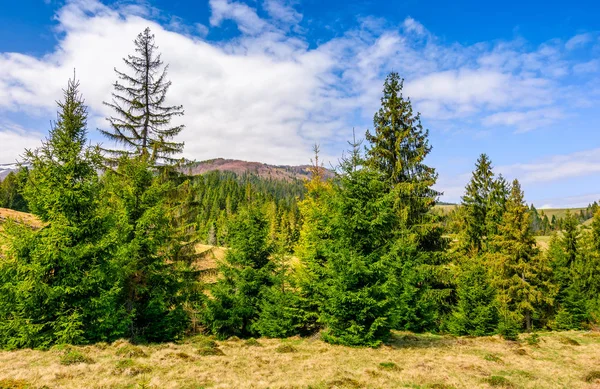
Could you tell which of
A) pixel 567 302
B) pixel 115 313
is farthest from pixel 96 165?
pixel 567 302

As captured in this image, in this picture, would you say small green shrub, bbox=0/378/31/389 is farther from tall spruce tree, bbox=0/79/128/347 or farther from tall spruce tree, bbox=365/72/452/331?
tall spruce tree, bbox=365/72/452/331

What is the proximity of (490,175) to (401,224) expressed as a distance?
52.3ft

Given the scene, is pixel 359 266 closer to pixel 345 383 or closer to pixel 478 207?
pixel 345 383

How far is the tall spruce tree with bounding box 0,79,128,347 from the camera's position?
13.2 meters

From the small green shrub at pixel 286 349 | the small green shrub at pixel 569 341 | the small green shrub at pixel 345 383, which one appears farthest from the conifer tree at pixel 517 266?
the small green shrub at pixel 345 383

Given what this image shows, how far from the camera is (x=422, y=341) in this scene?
18.7 metres

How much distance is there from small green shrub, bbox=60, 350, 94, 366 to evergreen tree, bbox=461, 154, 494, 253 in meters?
31.5

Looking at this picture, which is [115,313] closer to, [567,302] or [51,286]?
[51,286]

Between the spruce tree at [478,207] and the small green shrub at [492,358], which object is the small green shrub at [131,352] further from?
the spruce tree at [478,207]

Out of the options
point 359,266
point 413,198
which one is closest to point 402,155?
point 413,198

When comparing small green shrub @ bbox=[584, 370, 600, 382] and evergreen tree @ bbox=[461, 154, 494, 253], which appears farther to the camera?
evergreen tree @ bbox=[461, 154, 494, 253]

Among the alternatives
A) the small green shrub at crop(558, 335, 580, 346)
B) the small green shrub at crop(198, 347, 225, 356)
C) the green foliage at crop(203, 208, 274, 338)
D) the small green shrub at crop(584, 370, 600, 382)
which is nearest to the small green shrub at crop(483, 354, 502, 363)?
the small green shrub at crop(584, 370, 600, 382)

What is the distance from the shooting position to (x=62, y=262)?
13648mm

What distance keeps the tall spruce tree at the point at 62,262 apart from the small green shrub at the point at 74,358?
2.18 meters
